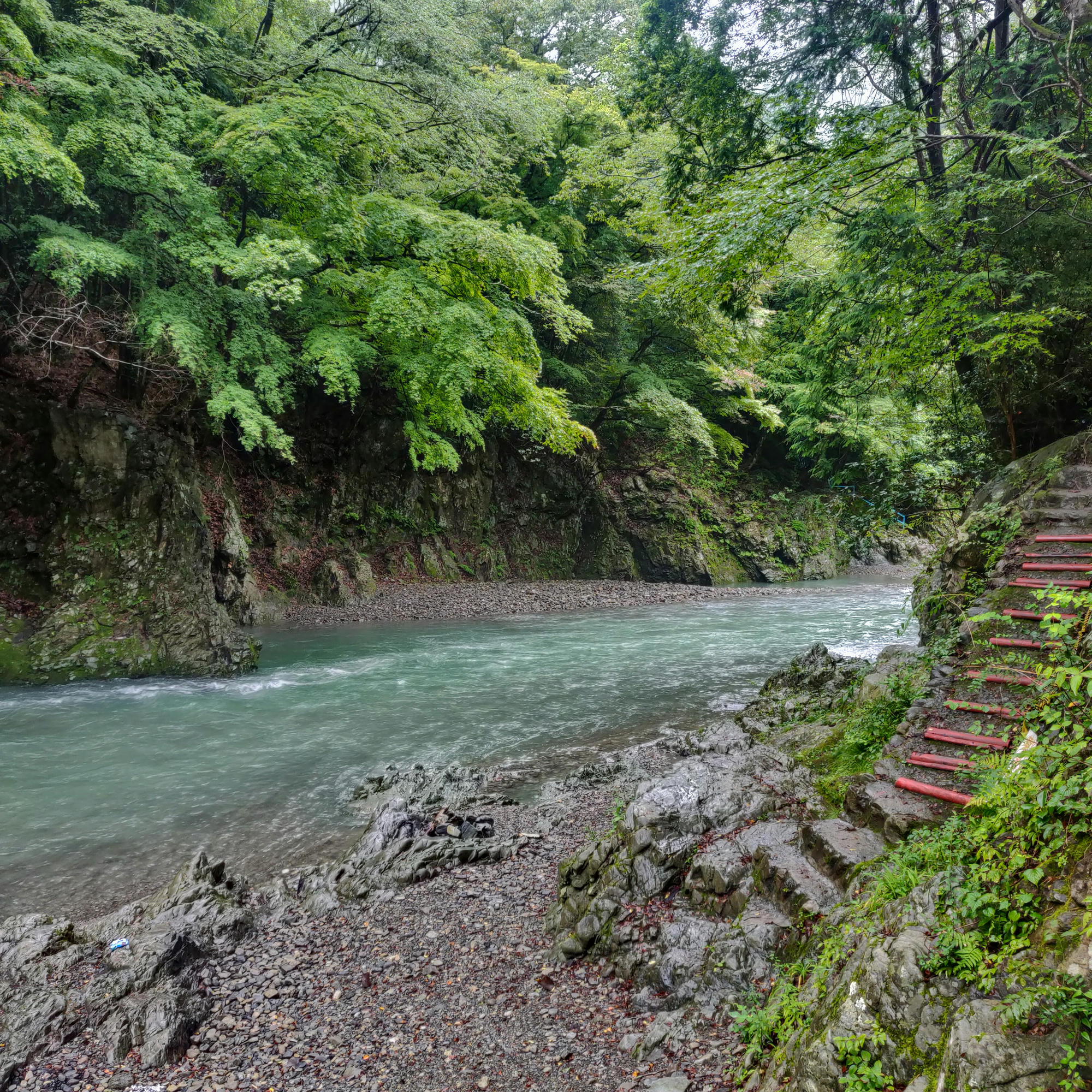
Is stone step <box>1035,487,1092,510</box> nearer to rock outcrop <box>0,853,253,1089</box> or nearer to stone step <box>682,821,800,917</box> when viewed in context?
stone step <box>682,821,800,917</box>

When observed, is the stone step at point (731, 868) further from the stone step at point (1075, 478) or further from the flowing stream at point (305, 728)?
the stone step at point (1075, 478)

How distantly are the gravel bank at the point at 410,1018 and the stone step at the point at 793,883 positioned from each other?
680mm

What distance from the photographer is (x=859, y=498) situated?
33.4ft

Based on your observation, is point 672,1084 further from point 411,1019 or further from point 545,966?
point 411,1019

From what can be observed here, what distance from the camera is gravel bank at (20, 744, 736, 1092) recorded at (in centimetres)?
298

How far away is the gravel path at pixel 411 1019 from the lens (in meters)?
2.98

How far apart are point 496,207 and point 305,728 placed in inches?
510

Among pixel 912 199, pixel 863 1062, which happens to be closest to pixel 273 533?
pixel 912 199

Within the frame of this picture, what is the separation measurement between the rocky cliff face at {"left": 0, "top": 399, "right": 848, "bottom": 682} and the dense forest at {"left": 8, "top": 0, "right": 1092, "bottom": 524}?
1466 millimetres

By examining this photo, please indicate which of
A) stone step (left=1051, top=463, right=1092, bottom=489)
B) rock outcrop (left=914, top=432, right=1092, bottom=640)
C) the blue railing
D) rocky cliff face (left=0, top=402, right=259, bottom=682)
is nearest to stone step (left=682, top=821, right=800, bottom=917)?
rock outcrop (left=914, top=432, right=1092, bottom=640)

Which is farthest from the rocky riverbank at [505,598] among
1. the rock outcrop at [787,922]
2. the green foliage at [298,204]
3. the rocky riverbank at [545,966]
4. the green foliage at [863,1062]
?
the green foliage at [863,1062]

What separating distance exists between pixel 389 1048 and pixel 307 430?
54.2 feet

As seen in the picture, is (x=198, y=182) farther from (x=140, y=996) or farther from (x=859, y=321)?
(x=140, y=996)

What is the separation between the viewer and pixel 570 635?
44.8 ft
